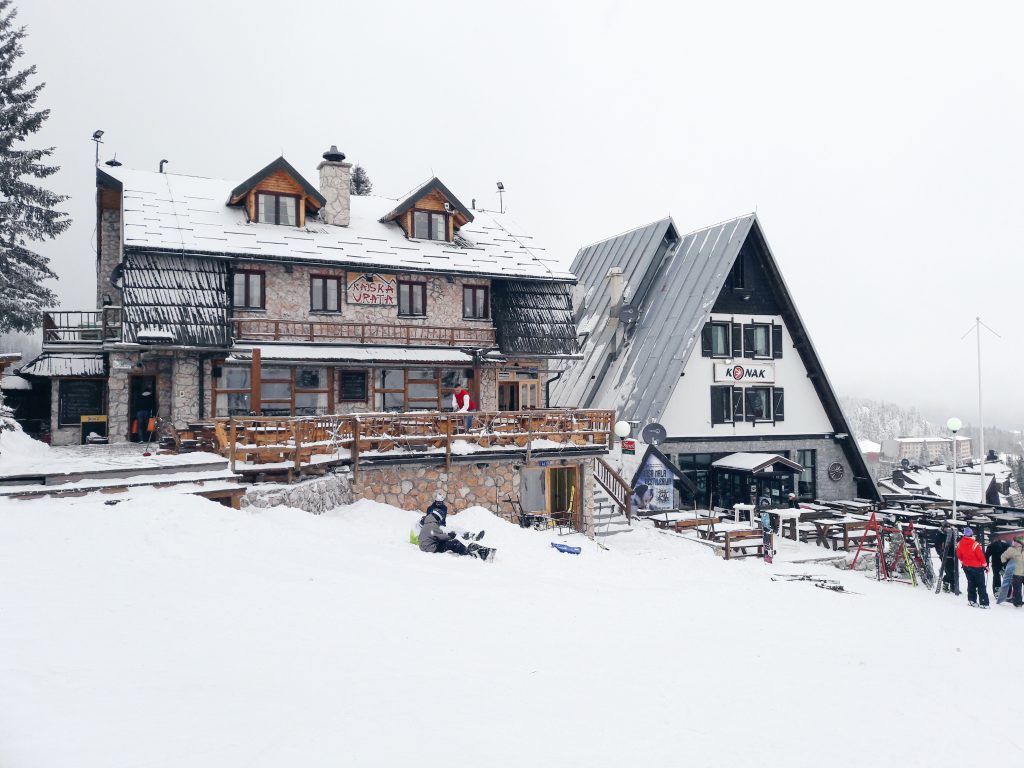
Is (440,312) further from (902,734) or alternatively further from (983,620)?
(902,734)

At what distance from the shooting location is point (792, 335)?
1219 inches

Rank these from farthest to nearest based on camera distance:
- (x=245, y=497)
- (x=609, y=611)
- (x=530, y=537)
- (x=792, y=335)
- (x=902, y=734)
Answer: (x=792, y=335) < (x=530, y=537) < (x=245, y=497) < (x=609, y=611) < (x=902, y=734)

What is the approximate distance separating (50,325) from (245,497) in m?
15.5

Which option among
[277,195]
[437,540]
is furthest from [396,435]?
Result: [277,195]

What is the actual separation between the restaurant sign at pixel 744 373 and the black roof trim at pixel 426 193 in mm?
11602

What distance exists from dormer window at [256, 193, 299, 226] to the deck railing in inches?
341

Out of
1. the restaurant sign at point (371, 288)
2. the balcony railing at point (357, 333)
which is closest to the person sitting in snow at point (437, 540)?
the balcony railing at point (357, 333)

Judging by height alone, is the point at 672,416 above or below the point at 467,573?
above

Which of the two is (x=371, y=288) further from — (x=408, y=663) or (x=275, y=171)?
(x=408, y=663)

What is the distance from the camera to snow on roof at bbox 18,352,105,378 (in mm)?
24109

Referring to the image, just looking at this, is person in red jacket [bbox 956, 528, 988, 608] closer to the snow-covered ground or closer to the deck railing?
the snow-covered ground

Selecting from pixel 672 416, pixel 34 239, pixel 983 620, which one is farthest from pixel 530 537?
pixel 34 239

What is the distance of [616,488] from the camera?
26.3 metres

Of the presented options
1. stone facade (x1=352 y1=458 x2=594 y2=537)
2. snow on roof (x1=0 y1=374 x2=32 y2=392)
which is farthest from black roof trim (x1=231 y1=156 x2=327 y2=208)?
stone facade (x1=352 y1=458 x2=594 y2=537)
